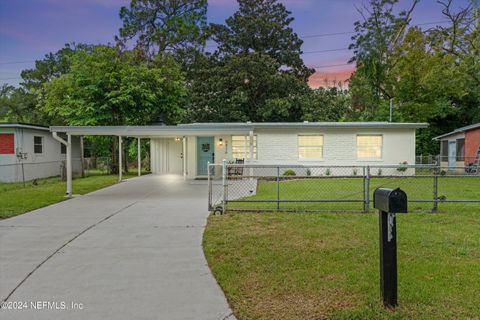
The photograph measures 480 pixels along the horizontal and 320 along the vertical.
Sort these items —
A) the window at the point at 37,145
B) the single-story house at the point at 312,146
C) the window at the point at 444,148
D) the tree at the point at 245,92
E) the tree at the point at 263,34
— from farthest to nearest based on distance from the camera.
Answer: the tree at the point at 263,34 < the tree at the point at 245,92 < the window at the point at 444,148 < the window at the point at 37,145 < the single-story house at the point at 312,146

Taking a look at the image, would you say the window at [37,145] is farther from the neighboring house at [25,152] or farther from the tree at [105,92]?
the tree at [105,92]

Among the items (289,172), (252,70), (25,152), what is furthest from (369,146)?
(25,152)

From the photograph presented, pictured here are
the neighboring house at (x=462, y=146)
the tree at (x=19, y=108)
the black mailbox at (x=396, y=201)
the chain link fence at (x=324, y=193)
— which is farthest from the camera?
the tree at (x=19, y=108)

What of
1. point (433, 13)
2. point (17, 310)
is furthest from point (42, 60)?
point (17, 310)

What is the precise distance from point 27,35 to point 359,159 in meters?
23.6

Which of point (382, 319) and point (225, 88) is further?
point (225, 88)

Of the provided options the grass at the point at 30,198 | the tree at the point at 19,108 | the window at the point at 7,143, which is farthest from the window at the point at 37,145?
the tree at the point at 19,108

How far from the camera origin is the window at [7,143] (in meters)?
17.4

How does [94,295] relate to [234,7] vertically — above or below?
below

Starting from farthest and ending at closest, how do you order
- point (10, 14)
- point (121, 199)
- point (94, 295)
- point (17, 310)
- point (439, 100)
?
1. point (439, 100)
2. point (10, 14)
3. point (121, 199)
4. point (94, 295)
5. point (17, 310)

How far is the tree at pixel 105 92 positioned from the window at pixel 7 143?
3.60 meters

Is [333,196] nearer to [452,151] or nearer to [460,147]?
[460,147]

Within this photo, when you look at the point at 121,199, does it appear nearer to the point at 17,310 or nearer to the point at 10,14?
the point at 17,310

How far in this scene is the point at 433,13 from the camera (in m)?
25.9
